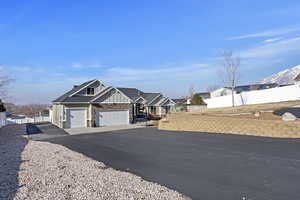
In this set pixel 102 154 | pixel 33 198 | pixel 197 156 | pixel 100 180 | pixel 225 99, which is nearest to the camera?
pixel 33 198

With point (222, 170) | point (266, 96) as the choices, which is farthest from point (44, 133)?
point (266, 96)

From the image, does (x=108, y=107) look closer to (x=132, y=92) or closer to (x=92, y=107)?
(x=92, y=107)

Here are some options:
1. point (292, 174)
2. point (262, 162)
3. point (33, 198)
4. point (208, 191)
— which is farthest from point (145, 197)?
point (262, 162)

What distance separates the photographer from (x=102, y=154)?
9461 millimetres

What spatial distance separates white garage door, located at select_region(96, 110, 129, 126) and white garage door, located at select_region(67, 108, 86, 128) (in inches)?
61.4

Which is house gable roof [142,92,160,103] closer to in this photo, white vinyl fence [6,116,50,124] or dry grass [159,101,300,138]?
dry grass [159,101,300,138]

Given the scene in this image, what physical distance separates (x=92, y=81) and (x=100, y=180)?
21.4 meters

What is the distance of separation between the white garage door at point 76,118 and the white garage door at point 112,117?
1.56 metres

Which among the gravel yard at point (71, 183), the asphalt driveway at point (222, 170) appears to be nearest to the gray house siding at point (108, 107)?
the asphalt driveway at point (222, 170)

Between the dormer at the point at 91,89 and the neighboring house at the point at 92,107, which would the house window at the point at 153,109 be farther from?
the dormer at the point at 91,89

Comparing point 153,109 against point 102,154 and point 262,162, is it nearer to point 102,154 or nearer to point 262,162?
point 102,154

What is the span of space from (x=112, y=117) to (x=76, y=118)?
4.19 metres

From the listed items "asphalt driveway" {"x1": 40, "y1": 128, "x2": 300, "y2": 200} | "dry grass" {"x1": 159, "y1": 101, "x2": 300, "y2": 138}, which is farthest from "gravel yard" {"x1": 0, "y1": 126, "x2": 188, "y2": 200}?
"dry grass" {"x1": 159, "y1": 101, "x2": 300, "y2": 138}

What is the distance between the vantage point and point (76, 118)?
23.4 m
